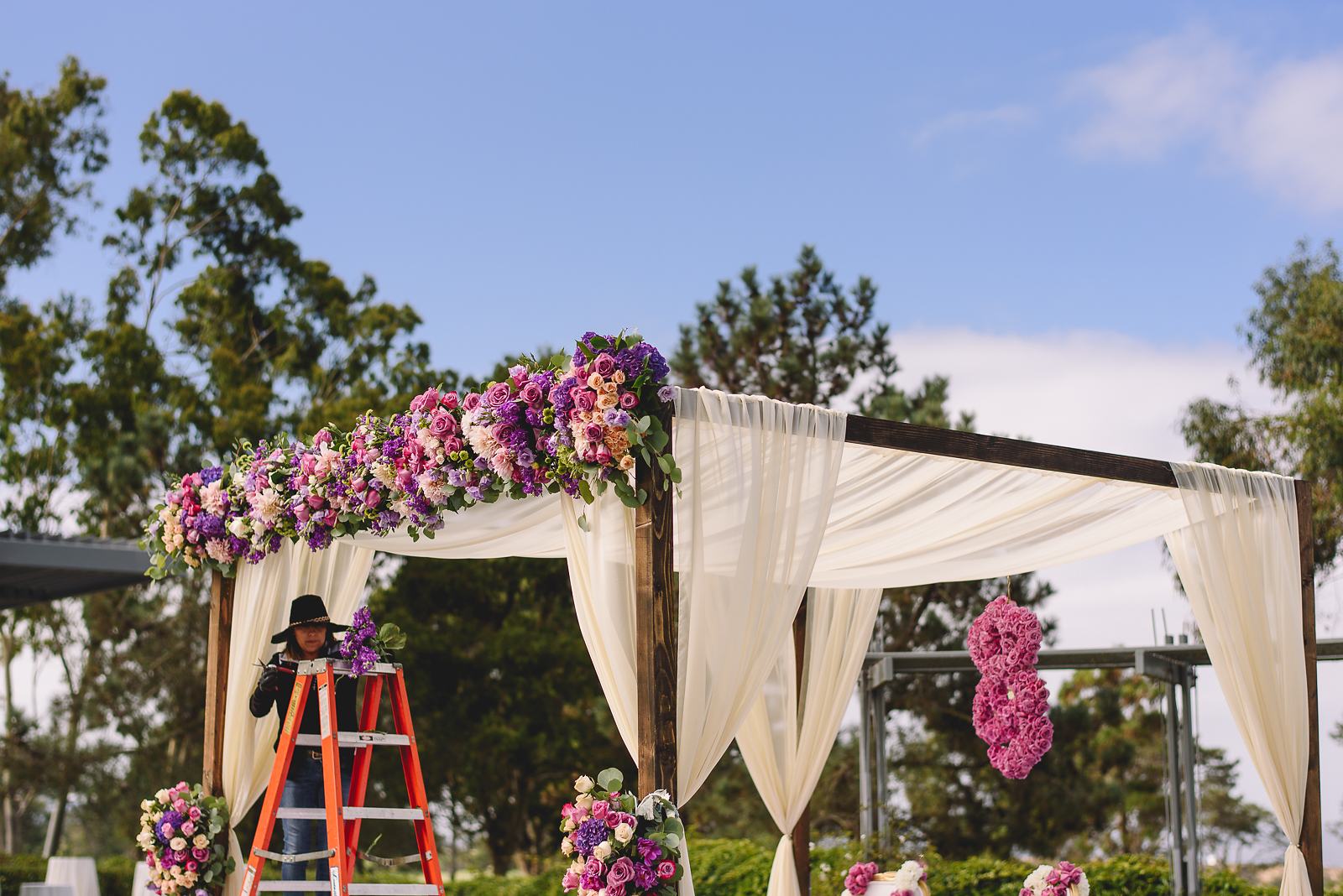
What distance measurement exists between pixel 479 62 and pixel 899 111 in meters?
4.69

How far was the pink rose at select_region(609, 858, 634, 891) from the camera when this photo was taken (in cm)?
448

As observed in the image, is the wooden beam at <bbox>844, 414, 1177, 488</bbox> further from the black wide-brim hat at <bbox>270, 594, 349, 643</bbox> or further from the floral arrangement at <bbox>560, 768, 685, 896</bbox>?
the black wide-brim hat at <bbox>270, 594, 349, 643</bbox>

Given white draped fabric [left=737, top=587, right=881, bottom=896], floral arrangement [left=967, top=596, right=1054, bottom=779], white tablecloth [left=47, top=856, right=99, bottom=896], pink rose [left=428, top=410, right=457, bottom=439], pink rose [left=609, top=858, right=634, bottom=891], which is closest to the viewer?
pink rose [left=609, top=858, right=634, bottom=891]

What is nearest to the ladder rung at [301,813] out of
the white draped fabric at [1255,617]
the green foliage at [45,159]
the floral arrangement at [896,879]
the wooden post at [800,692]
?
the wooden post at [800,692]

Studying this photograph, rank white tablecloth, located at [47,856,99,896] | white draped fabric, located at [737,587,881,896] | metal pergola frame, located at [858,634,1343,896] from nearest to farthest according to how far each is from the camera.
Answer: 1. white draped fabric, located at [737,587,881,896]
2. white tablecloth, located at [47,856,99,896]
3. metal pergola frame, located at [858,634,1343,896]

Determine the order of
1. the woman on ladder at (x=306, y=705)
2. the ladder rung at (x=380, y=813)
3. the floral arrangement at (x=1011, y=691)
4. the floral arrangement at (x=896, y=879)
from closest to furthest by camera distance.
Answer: the ladder rung at (x=380, y=813), the woman on ladder at (x=306, y=705), the floral arrangement at (x=896, y=879), the floral arrangement at (x=1011, y=691)

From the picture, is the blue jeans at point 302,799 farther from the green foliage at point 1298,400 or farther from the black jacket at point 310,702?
the green foliage at point 1298,400

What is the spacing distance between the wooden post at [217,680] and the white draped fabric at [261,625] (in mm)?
101

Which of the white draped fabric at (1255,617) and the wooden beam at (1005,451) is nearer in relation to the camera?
the wooden beam at (1005,451)

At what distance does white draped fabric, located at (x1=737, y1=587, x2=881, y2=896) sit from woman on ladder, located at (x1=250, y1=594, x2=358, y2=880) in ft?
5.64

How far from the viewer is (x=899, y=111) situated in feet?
53.1

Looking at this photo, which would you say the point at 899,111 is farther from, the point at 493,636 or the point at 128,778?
the point at 128,778

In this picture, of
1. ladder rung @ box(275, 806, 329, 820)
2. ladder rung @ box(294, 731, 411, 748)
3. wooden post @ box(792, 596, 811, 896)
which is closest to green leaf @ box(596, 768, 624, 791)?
ladder rung @ box(294, 731, 411, 748)

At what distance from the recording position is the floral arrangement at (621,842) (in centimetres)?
452
